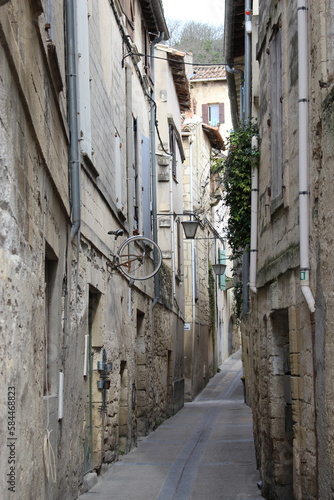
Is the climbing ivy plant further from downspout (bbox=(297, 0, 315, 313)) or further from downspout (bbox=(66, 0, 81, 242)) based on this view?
downspout (bbox=(297, 0, 315, 313))

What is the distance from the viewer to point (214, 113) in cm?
3756

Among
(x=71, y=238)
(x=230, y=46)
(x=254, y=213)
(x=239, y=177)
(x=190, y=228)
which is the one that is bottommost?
(x=71, y=238)

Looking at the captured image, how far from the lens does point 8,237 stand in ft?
13.4

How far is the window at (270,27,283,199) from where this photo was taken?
8.02m

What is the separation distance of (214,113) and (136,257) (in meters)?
25.9

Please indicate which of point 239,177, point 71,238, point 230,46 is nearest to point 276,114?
point 239,177

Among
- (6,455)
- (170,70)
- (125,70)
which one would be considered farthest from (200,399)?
(6,455)

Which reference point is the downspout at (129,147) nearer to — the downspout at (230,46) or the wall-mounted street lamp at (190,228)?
the downspout at (230,46)

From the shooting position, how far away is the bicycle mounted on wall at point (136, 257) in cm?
1038

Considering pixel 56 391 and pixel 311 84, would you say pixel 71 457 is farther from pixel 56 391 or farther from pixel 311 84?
pixel 311 84

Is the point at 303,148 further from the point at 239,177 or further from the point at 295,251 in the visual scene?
the point at 239,177

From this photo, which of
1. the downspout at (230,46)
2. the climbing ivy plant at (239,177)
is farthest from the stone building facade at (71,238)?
the climbing ivy plant at (239,177)

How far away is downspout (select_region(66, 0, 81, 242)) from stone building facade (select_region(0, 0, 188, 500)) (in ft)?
Result: 0.04

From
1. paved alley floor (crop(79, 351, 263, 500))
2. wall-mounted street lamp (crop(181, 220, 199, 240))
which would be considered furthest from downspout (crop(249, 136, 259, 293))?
wall-mounted street lamp (crop(181, 220, 199, 240))
